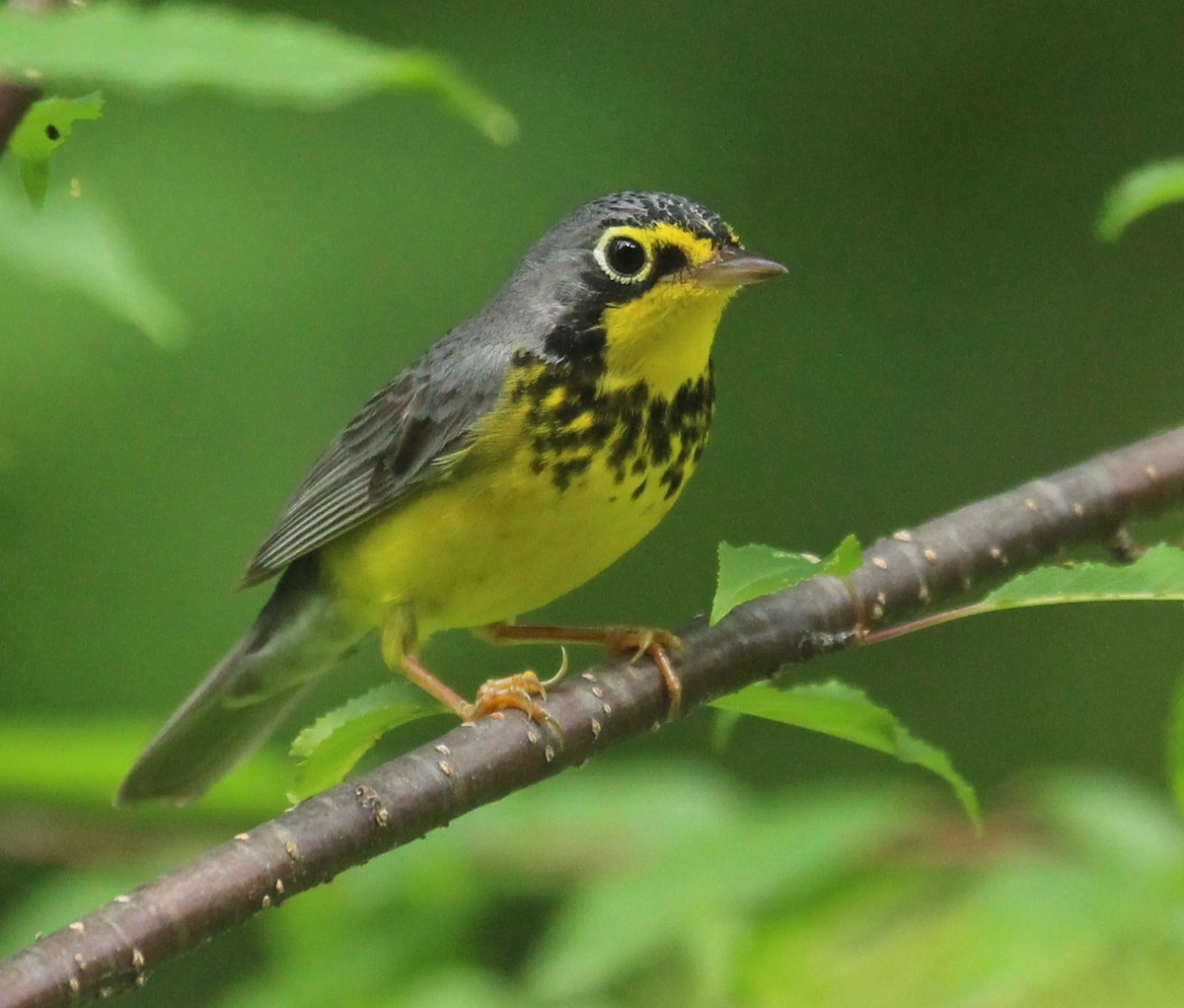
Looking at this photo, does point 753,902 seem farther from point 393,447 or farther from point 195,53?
point 195,53

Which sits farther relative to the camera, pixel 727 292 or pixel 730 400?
pixel 730 400

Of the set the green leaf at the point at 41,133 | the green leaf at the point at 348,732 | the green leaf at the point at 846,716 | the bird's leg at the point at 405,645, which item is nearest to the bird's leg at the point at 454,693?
the bird's leg at the point at 405,645

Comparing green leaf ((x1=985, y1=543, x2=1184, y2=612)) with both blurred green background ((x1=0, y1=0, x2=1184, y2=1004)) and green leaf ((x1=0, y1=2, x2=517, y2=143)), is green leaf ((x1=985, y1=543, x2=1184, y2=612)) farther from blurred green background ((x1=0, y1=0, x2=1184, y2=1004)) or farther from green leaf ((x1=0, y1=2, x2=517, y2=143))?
blurred green background ((x1=0, y1=0, x2=1184, y2=1004))

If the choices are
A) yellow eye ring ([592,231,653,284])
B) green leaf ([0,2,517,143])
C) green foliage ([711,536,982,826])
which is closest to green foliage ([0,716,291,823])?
yellow eye ring ([592,231,653,284])

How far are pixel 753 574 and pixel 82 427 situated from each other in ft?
18.2

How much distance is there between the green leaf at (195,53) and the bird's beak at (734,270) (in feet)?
6.44

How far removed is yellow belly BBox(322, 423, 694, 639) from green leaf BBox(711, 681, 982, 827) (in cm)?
118

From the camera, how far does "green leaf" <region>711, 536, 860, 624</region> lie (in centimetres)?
233

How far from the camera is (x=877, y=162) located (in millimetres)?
8602

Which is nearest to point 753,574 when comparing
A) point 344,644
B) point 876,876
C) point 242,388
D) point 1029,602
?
point 1029,602

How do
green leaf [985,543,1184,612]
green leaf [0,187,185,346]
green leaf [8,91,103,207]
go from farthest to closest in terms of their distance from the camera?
1. green leaf [0,187,185,346]
2. green leaf [985,543,1184,612]
3. green leaf [8,91,103,207]

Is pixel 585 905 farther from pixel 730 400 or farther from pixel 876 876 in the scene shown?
pixel 730 400

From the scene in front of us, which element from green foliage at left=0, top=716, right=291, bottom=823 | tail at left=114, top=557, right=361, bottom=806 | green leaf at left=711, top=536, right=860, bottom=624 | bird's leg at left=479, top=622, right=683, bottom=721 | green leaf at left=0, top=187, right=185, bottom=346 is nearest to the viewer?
green leaf at left=711, top=536, right=860, bottom=624

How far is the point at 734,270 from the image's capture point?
3850 millimetres
